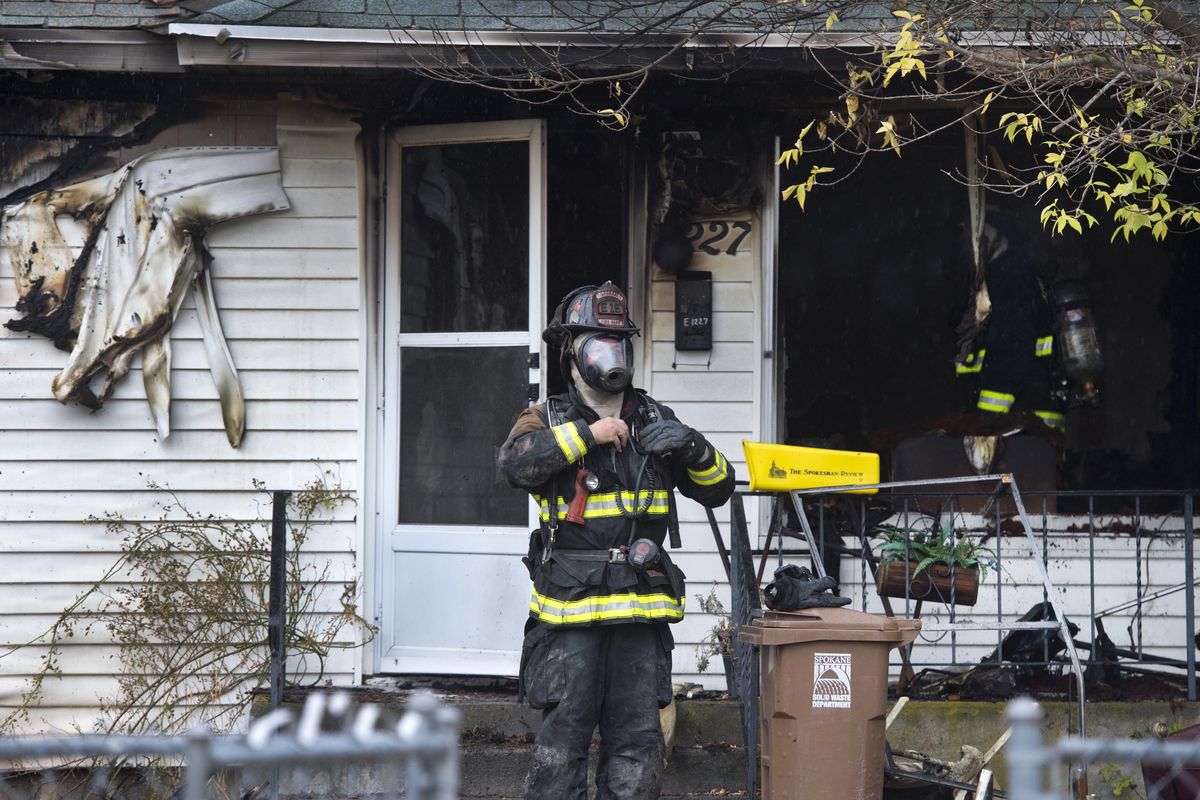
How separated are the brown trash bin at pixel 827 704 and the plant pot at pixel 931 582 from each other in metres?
1.04

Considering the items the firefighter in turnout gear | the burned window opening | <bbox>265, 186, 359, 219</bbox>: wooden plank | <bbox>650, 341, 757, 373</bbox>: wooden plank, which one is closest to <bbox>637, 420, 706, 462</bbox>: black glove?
the firefighter in turnout gear

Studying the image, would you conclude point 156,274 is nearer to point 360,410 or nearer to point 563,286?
point 360,410

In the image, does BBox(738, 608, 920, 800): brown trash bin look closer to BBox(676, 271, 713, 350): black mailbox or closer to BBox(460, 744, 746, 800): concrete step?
BBox(460, 744, 746, 800): concrete step

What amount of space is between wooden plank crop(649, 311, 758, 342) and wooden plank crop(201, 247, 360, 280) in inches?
62.1

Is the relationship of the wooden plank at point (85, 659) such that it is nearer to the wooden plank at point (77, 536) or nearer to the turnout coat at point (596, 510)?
the wooden plank at point (77, 536)

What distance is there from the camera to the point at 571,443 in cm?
408

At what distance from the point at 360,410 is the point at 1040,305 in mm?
3831

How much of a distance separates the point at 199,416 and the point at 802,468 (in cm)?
308

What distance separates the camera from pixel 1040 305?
22.5 ft

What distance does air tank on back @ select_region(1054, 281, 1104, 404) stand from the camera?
22.0 feet

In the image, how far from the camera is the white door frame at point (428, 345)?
6.07 metres

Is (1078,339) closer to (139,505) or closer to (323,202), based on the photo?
(323,202)

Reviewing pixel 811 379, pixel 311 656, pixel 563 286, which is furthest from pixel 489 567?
pixel 811 379

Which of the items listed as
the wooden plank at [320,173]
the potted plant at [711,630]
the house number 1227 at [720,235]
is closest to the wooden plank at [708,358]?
the house number 1227 at [720,235]
